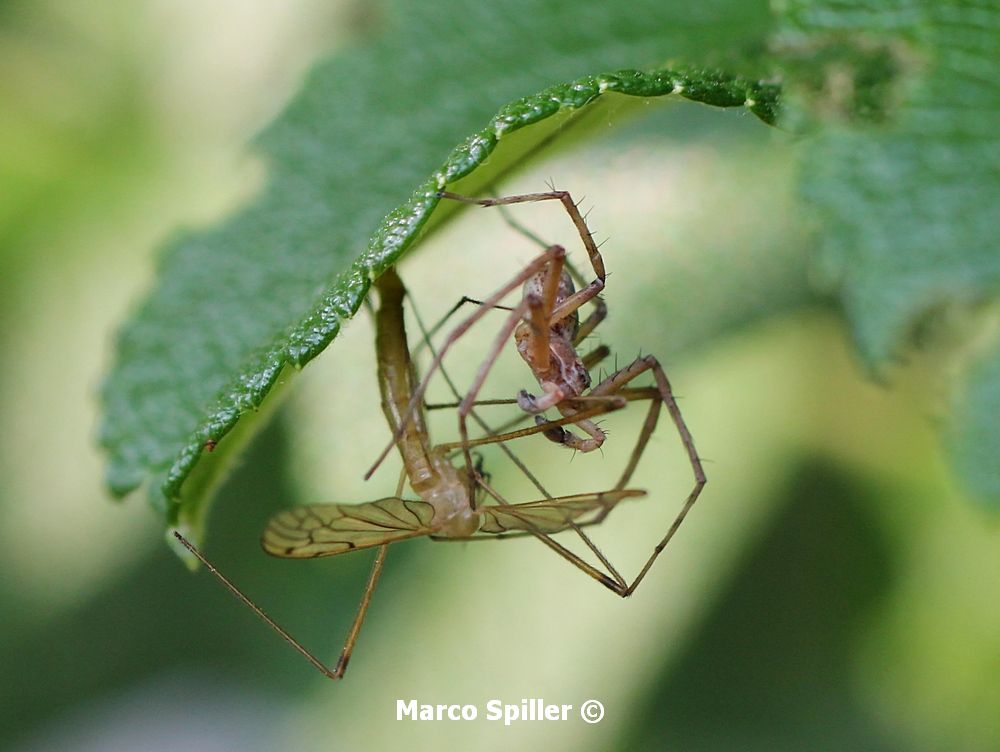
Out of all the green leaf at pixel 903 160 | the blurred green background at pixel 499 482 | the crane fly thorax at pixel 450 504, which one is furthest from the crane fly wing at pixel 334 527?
the green leaf at pixel 903 160

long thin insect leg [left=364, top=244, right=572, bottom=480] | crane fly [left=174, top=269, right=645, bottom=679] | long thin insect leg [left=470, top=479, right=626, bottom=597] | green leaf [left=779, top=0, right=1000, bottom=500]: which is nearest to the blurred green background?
crane fly [left=174, top=269, right=645, bottom=679]

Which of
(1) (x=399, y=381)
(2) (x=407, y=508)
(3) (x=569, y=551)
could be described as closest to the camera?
(2) (x=407, y=508)

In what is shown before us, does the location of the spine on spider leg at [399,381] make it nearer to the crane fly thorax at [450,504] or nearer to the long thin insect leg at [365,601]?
the crane fly thorax at [450,504]

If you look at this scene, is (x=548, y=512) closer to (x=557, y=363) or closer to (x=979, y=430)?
(x=557, y=363)

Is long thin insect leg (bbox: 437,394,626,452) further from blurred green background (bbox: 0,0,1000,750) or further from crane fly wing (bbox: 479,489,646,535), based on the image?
blurred green background (bbox: 0,0,1000,750)

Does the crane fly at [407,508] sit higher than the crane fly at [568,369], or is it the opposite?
Answer: the crane fly at [568,369]

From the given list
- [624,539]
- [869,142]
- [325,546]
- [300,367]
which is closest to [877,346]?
[869,142]

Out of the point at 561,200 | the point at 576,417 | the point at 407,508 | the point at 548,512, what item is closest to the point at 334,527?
the point at 407,508
